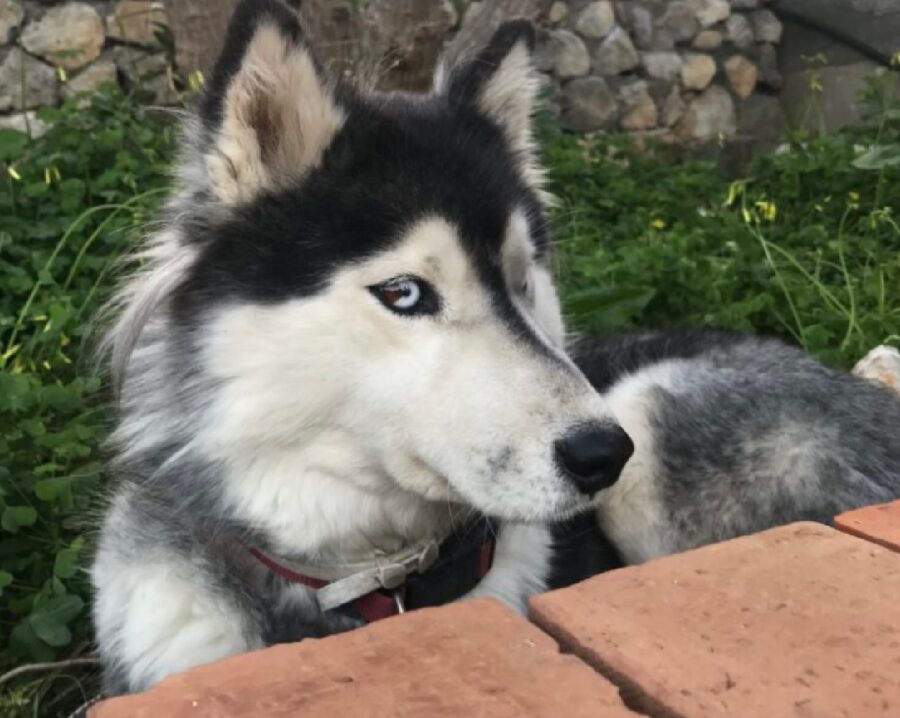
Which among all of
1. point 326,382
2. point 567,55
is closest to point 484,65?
point 326,382

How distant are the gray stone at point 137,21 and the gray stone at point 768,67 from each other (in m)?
4.20

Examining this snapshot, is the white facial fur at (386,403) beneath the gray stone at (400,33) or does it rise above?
beneath

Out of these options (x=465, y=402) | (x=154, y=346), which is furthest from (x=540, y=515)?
(x=154, y=346)

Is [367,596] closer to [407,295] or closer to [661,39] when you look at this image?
[407,295]

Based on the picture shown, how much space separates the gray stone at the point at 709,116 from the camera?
7391mm

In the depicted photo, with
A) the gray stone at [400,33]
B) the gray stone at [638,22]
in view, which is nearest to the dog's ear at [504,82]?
the gray stone at [400,33]

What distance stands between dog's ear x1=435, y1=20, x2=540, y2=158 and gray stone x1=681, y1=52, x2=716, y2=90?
5.37m

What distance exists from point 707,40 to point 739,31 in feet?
0.79

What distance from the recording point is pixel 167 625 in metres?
1.92

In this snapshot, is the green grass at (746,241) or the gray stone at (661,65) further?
the gray stone at (661,65)

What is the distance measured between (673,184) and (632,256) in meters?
1.74

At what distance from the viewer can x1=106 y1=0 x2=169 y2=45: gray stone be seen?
5.63m

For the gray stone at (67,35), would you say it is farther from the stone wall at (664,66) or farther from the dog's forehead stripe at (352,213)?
the dog's forehead stripe at (352,213)

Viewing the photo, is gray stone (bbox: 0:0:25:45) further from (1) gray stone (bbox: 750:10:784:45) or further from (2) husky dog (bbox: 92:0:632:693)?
(1) gray stone (bbox: 750:10:784:45)
